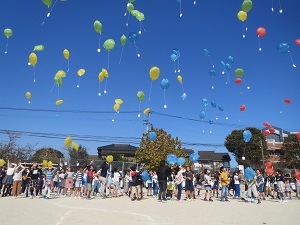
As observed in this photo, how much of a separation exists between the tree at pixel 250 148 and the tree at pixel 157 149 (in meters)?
17.1

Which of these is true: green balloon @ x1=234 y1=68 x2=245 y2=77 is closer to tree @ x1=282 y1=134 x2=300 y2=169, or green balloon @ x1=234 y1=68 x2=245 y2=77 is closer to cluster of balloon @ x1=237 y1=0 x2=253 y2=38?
cluster of balloon @ x1=237 y1=0 x2=253 y2=38

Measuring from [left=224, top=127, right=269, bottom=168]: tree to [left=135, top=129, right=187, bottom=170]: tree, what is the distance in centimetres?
1713

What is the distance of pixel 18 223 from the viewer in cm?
624

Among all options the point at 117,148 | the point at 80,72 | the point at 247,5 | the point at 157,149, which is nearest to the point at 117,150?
the point at 117,148

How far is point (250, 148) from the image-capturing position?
139 feet

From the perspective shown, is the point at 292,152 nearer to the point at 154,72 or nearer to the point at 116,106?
the point at 116,106

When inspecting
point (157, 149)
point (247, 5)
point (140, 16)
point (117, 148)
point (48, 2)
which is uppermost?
point (140, 16)

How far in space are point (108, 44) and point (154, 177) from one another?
8.63 metres

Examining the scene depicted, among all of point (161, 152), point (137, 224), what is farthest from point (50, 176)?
point (161, 152)

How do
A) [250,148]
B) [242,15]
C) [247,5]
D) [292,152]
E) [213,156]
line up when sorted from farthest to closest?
1. [213,156]
2. [250,148]
3. [292,152]
4. [242,15]
5. [247,5]

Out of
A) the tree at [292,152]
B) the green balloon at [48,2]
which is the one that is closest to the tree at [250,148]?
the tree at [292,152]

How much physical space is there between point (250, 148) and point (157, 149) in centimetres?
2116

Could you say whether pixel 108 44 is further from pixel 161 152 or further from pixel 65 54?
pixel 161 152

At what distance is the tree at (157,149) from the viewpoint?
2648 cm
